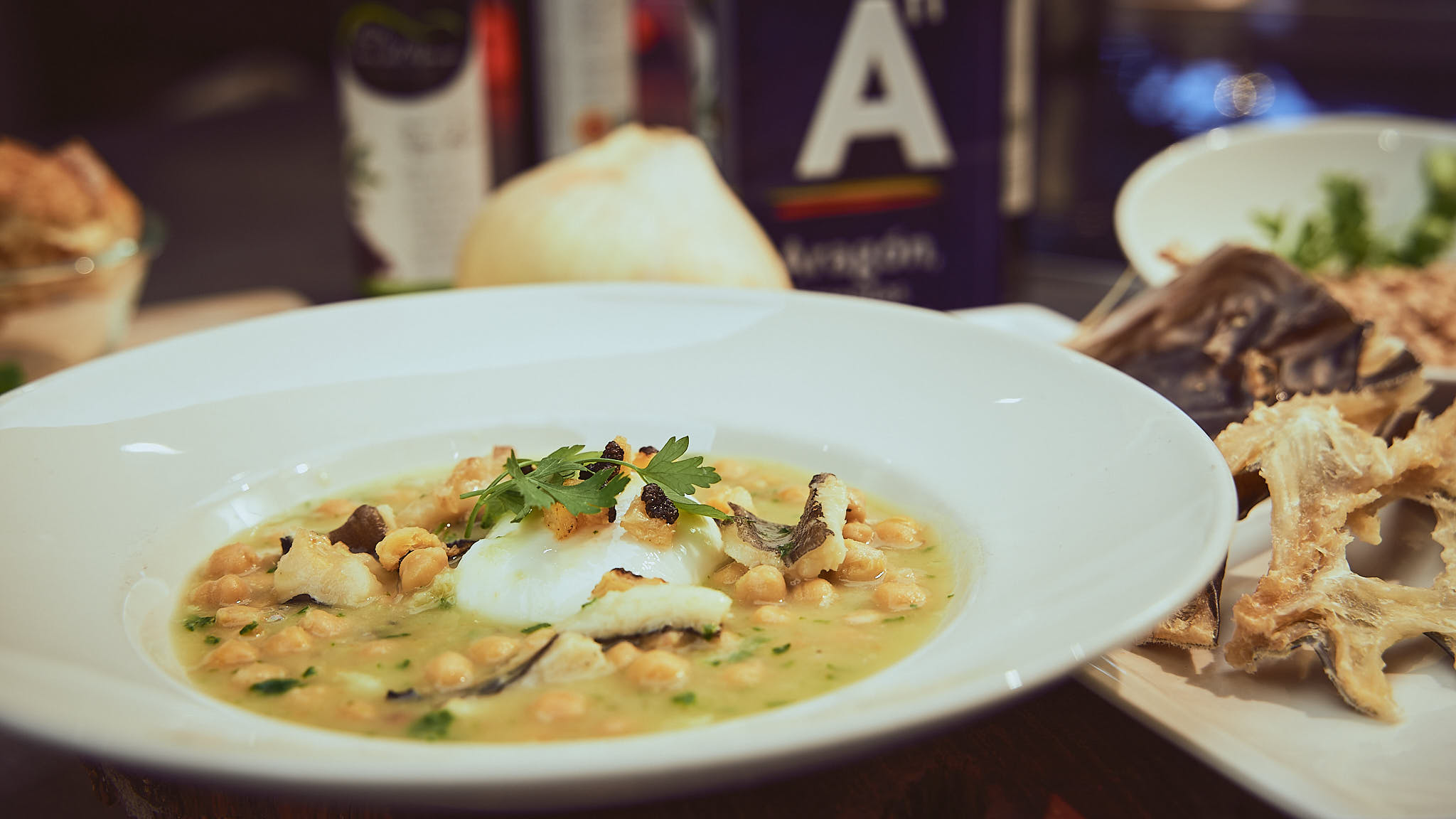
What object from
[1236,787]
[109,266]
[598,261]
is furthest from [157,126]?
[1236,787]

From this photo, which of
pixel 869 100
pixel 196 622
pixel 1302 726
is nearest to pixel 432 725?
pixel 196 622

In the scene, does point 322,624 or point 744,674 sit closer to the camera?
point 744,674

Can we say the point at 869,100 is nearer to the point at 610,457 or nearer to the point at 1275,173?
the point at 1275,173

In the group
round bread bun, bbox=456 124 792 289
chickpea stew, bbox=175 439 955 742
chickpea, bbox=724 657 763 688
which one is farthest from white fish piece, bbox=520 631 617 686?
round bread bun, bbox=456 124 792 289

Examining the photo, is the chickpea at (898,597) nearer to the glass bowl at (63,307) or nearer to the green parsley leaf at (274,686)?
the green parsley leaf at (274,686)

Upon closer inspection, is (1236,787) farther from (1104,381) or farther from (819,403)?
(819,403)
